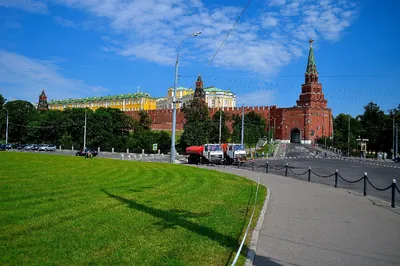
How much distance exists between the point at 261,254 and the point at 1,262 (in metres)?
3.95

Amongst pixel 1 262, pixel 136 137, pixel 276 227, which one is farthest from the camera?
pixel 136 137

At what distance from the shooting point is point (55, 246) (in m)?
5.68

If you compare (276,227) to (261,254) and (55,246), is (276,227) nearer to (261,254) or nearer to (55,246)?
(261,254)

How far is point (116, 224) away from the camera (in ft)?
23.7

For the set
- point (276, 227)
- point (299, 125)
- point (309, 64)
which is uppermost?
point (309, 64)

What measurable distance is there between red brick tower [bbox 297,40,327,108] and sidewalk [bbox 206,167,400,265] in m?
98.4

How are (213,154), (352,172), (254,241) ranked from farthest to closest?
(213,154) < (352,172) < (254,241)

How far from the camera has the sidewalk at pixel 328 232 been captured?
611cm

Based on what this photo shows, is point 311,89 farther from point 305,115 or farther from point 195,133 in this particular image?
point 195,133

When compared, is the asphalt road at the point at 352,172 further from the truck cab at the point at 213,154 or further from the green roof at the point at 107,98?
the green roof at the point at 107,98

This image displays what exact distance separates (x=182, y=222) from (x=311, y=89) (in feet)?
349

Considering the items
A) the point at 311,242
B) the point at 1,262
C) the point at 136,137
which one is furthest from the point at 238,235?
the point at 136,137

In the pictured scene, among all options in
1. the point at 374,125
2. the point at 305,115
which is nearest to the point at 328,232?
the point at 374,125

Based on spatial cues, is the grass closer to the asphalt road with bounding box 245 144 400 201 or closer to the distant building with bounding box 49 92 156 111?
the asphalt road with bounding box 245 144 400 201
